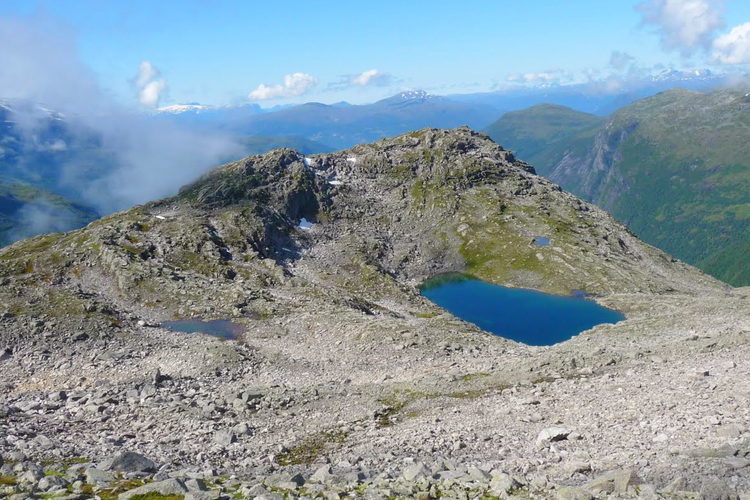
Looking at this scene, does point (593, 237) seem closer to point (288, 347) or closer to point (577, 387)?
point (288, 347)

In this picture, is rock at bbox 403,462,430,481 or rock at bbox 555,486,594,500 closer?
rock at bbox 555,486,594,500

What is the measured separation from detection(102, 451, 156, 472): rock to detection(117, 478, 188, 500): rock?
15.2ft

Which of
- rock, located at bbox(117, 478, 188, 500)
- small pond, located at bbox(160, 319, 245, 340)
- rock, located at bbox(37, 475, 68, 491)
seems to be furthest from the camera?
small pond, located at bbox(160, 319, 245, 340)

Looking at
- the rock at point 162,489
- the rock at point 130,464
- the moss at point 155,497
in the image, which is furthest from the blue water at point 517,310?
the moss at point 155,497

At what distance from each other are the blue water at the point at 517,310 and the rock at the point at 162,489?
3351 inches

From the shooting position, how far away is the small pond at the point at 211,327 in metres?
76.7

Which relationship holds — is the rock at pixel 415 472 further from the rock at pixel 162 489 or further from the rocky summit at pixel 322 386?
the rock at pixel 162 489

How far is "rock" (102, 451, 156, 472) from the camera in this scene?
27119 millimetres

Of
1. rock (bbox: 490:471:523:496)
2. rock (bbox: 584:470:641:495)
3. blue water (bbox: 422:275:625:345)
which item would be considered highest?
rock (bbox: 584:470:641:495)

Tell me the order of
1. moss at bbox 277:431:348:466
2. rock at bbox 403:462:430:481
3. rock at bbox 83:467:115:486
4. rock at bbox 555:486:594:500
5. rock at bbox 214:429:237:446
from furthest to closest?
1. rock at bbox 214:429:237:446
2. moss at bbox 277:431:348:466
3. rock at bbox 403:462:430:481
4. rock at bbox 83:467:115:486
5. rock at bbox 555:486:594:500

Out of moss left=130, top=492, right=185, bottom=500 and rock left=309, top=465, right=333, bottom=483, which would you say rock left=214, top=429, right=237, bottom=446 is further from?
moss left=130, top=492, right=185, bottom=500

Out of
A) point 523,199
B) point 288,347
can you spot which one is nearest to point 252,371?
point 288,347

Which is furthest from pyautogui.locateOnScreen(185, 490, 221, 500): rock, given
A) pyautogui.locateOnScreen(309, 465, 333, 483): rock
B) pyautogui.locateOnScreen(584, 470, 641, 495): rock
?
pyautogui.locateOnScreen(584, 470, 641, 495): rock

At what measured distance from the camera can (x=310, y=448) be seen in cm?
3347
